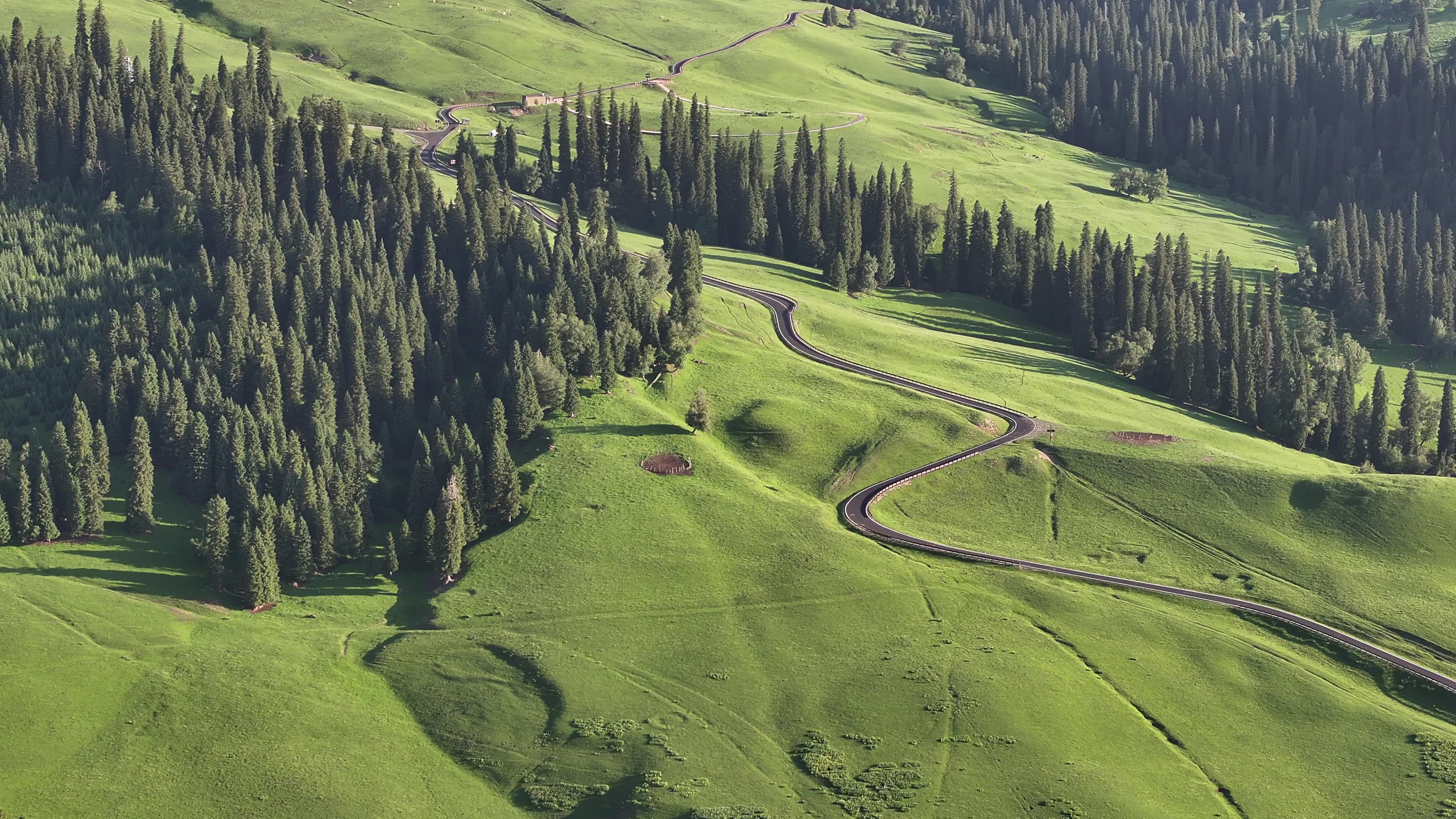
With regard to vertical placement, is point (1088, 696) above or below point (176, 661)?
above

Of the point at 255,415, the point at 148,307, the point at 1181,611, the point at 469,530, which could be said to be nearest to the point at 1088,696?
the point at 1181,611

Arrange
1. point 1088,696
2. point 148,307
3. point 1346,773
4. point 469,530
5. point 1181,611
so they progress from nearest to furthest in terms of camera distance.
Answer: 1. point 1346,773
2. point 1088,696
3. point 1181,611
4. point 469,530
5. point 148,307

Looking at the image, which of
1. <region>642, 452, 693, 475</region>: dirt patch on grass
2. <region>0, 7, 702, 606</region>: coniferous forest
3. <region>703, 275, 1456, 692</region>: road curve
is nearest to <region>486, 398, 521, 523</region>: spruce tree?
<region>0, 7, 702, 606</region>: coniferous forest

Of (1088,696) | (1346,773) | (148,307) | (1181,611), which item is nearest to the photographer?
(1346,773)

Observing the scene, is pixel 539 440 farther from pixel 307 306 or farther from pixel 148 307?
pixel 148 307

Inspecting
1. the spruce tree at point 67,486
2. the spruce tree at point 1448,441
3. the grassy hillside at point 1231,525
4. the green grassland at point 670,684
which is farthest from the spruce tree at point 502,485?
the spruce tree at point 1448,441

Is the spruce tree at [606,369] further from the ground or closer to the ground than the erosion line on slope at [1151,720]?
further from the ground

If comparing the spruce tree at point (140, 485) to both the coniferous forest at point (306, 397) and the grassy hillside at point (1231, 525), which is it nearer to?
the coniferous forest at point (306, 397)
